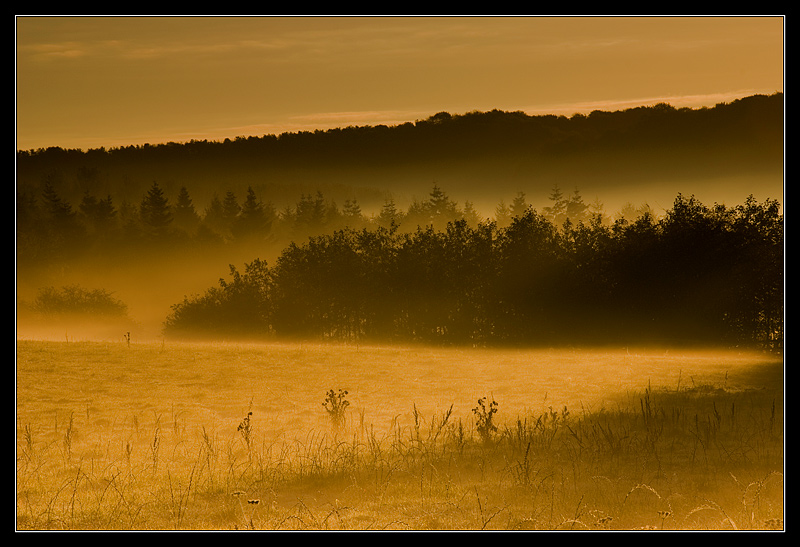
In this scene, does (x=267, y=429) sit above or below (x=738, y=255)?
below

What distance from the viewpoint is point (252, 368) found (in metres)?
12.9

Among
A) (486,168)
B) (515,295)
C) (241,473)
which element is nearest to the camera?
(241,473)

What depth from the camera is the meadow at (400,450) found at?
19.1ft

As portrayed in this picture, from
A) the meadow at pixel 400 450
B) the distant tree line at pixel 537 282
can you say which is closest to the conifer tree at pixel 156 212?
the distant tree line at pixel 537 282

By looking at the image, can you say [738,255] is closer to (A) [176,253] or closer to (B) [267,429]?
(B) [267,429]

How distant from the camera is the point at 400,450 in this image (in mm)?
7227

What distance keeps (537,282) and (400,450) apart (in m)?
10.3

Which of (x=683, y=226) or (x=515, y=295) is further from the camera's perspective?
(x=515, y=295)

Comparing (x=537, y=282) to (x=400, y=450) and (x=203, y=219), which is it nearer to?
(x=400, y=450)

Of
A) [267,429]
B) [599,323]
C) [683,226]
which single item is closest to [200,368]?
[267,429]

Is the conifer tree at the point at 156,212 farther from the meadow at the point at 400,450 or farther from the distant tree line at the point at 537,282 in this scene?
the meadow at the point at 400,450

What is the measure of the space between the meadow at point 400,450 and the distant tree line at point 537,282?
2.37 metres

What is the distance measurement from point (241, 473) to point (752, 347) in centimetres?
1129

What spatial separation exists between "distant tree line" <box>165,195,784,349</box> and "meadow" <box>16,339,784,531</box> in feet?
7.76
